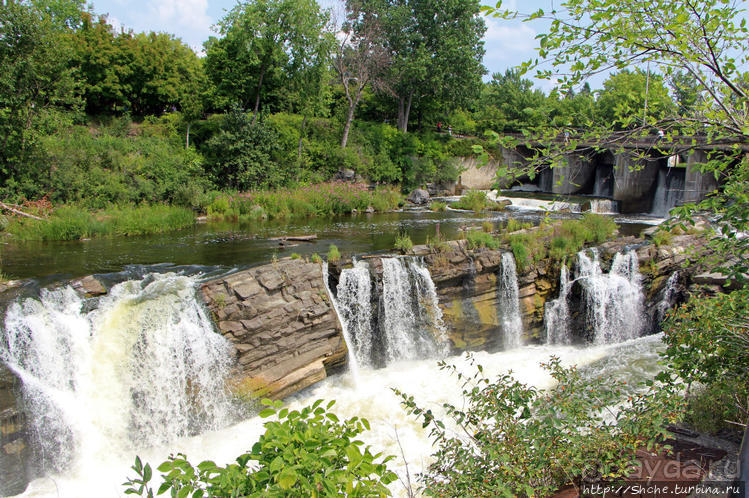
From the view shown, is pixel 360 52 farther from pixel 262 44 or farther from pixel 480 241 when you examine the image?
pixel 480 241

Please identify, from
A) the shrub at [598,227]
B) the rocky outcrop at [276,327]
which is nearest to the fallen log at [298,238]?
the rocky outcrop at [276,327]

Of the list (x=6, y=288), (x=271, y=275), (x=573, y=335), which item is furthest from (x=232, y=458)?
(x=573, y=335)

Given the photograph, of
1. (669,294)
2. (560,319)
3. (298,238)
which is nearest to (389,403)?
(560,319)

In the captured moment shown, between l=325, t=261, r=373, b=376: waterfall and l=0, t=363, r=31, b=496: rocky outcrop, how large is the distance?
567 cm

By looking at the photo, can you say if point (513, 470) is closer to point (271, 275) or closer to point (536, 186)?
point (271, 275)

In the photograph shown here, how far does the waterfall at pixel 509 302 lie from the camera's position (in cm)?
1193

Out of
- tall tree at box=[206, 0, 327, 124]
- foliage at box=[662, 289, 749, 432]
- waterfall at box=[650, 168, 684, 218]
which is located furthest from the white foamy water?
tall tree at box=[206, 0, 327, 124]

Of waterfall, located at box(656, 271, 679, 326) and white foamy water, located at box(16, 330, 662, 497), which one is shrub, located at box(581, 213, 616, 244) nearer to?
waterfall, located at box(656, 271, 679, 326)

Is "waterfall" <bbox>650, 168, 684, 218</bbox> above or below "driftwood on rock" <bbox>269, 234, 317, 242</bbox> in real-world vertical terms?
above

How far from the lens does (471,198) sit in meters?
22.9

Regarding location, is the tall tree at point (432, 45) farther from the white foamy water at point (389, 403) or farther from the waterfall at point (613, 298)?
the white foamy water at point (389, 403)

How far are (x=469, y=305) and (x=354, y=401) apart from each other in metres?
3.90

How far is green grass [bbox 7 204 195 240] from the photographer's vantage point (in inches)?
558

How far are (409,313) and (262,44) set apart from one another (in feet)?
58.6
